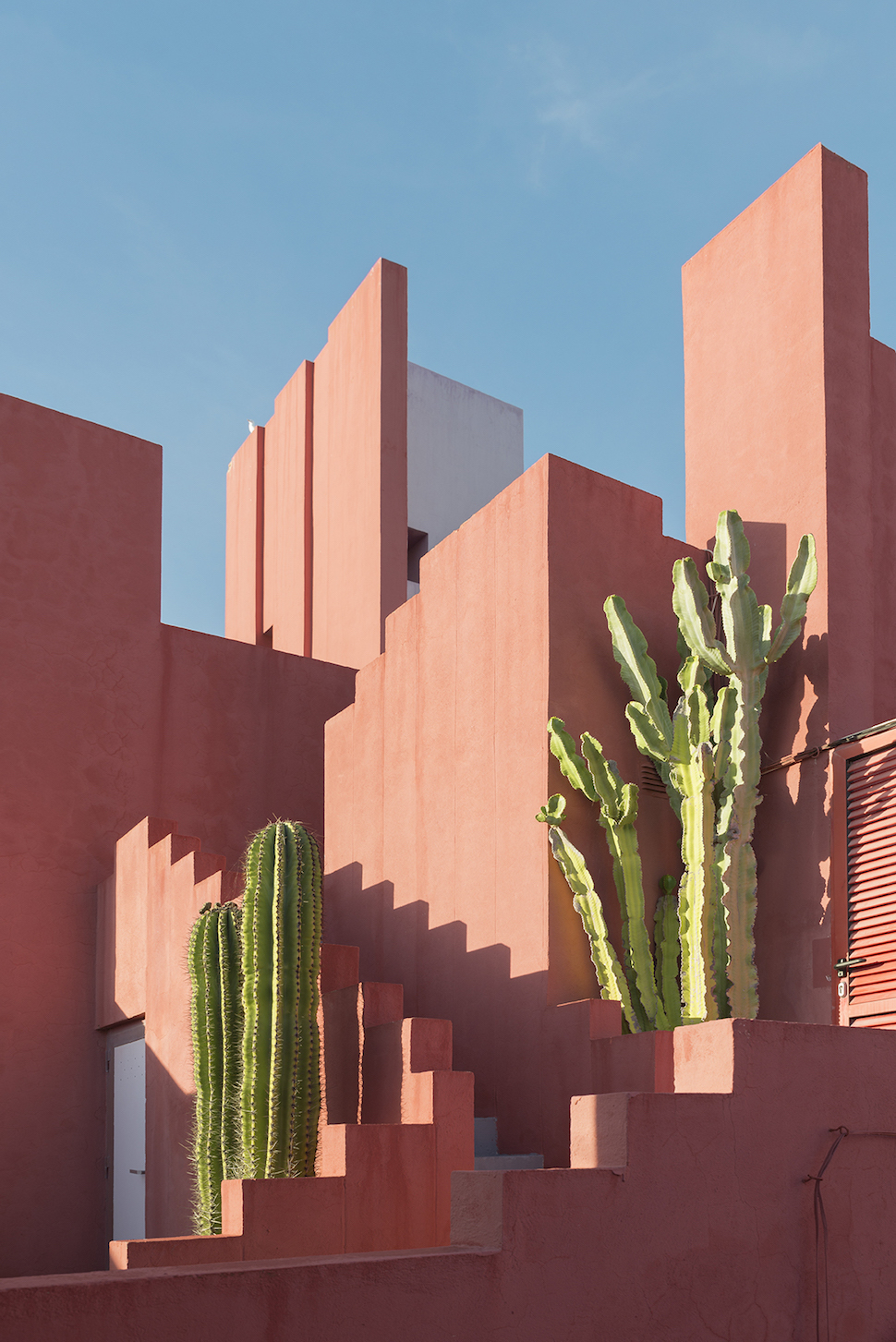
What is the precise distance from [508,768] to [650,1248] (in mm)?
3616

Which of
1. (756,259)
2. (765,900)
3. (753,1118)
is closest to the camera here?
(753,1118)

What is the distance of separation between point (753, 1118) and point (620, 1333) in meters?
0.94

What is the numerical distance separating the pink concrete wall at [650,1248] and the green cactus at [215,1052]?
222 cm

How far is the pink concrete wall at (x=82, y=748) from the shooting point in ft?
32.0

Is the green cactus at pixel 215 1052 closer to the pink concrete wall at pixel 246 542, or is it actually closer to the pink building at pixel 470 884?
the pink building at pixel 470 884

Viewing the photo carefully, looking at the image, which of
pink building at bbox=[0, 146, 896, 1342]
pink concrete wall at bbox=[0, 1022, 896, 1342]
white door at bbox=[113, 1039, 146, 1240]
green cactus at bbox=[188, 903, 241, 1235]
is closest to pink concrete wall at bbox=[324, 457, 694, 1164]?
pink building at bbox=[0, 146, 896, 1342]

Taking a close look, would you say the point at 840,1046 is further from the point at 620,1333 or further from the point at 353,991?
the point at 353,991

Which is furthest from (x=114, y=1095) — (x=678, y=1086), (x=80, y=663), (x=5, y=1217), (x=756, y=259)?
(x=756, y=259)

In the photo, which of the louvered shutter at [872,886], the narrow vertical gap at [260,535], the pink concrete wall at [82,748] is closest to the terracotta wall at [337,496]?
the narrow vertical gap at [260,535]

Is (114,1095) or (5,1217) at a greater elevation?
(114,1095)

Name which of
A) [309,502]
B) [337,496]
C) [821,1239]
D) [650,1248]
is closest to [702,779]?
[821,1239]

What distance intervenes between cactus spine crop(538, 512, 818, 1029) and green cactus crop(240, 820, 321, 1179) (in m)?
1.66

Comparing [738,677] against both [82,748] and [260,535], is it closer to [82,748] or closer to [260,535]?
[82,748]

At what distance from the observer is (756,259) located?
860 centimetres
